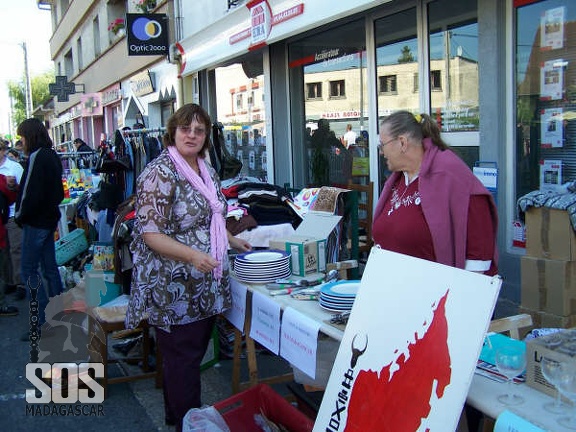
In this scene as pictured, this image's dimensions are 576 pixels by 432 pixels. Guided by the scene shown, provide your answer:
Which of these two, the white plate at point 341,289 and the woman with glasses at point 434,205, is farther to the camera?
the white plate at point 341,289

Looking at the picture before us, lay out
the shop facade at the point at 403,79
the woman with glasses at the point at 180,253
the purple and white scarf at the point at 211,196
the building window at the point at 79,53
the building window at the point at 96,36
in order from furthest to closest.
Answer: the building window at the point at 79,53
the building window at the point at 96,36
the shop facade at the point at 403,79
the purple and white scarf at the point at 211,196
the woman with glasses at the point at 180,253

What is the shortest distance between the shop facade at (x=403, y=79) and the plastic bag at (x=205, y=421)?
321 cm

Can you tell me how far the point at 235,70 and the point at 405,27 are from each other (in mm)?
4672

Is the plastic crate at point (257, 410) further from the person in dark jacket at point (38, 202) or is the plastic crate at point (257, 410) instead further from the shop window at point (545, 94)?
the person in dark jacket at point (38, 202)

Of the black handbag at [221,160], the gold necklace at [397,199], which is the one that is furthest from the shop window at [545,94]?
the black handbag at [221,160]

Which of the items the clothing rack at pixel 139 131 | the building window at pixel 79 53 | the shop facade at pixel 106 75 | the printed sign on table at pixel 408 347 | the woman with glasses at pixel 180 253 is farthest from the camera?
the building window at pixel 79 53

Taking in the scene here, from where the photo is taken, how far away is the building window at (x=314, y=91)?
803 centimetres

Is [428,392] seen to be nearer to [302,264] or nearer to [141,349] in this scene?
[302,264]

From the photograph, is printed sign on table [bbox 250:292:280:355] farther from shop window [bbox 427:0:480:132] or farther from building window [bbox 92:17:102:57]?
building window [bbox 92:17:102:57]

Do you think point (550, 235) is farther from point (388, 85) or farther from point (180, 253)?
point (388, 85)

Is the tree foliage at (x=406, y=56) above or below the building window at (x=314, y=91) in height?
above

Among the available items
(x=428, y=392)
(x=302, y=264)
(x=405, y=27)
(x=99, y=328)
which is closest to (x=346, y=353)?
(x=428, y=392)

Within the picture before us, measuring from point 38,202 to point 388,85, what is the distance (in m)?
3.81

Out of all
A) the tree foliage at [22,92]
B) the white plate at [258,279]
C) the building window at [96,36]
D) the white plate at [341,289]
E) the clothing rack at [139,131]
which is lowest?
the white plate at [258,279]
